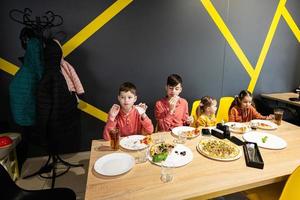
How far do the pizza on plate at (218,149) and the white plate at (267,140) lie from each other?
0.20m

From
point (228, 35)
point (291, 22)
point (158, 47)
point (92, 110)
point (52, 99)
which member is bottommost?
point (92, 110)

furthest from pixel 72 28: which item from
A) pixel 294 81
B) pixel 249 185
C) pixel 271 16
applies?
pixel 294 81

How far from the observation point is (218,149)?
1388 mm

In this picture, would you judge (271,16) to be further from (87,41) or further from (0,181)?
(0,181)

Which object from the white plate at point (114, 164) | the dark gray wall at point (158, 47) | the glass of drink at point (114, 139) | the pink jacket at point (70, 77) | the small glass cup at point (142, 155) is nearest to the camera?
the white plate at point (114, 164)

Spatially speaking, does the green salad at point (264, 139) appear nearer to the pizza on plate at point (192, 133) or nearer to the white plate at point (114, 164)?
the pizza on plate at point (192, 133)

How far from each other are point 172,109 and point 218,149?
81 centimetres

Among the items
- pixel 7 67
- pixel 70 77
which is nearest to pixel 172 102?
pixel 70 77

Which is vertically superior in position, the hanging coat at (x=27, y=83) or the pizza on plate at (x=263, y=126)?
the hanging coat at (x=27, y=83)

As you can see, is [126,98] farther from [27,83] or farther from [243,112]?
[243,112]

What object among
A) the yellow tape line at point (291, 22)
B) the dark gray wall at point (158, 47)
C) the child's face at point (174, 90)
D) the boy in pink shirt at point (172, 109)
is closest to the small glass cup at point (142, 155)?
the boy in pink shirt at point (172, 109)

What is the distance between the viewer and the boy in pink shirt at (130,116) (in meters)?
1.81

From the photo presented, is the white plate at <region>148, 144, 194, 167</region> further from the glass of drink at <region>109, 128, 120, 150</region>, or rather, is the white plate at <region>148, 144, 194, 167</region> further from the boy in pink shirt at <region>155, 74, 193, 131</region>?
the boy in pink shirt at <region>155, 74, 193, 131</region>

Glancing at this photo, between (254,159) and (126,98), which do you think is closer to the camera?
(254,159)
